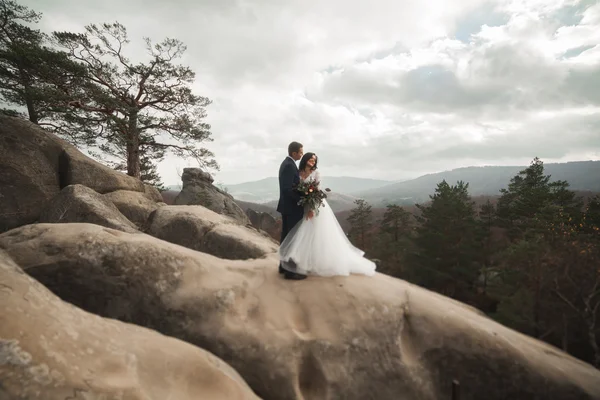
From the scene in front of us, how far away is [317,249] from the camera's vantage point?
644 cm

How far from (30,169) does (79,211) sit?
3933 millimetres

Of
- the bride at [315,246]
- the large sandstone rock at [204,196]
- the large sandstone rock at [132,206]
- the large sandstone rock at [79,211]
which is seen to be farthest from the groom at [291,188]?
the large sandstone rock at [204,196]

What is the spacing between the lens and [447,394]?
5.55m

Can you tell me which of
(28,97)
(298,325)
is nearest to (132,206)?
(28,97)

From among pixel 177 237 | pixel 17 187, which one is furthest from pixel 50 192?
pixel 177 237

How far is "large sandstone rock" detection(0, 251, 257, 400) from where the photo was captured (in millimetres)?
2414

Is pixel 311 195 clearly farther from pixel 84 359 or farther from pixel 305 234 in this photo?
pixel 84 359

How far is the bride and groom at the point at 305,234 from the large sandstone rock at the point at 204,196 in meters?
19.9

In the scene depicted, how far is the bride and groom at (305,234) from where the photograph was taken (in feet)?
20.8

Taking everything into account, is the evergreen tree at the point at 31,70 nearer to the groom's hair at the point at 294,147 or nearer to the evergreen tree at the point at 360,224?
the groom's hair at the point at 294,147

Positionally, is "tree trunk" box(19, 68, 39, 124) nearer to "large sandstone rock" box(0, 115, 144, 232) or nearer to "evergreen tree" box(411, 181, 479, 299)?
"large sandstone rock" box(0, 115, 144, 232)

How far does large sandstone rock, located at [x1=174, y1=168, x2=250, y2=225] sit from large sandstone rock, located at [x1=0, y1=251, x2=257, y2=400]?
2253cm

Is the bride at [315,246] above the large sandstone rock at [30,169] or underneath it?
underneath

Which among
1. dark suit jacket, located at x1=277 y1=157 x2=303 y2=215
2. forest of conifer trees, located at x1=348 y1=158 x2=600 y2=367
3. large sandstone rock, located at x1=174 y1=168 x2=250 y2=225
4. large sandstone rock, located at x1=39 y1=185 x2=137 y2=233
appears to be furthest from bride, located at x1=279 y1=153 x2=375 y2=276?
large sandstone rock, located at x1=174 y1=168 x2=250 y2=225
